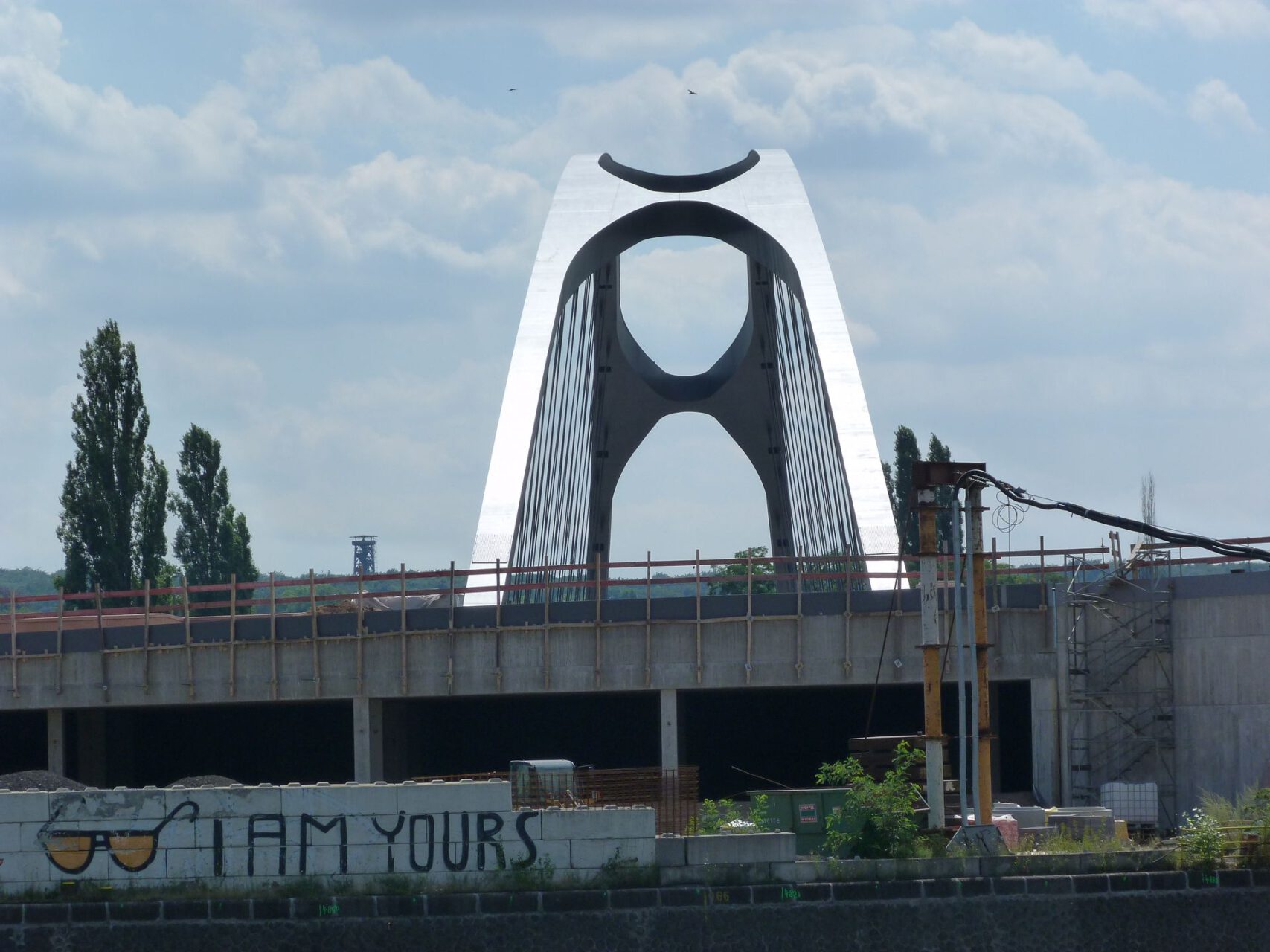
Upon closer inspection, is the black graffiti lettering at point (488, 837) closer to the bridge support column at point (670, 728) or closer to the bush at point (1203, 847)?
the bush at point (1203, 847)

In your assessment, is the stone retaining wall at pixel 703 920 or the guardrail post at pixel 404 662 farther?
the guardrail post at pixel 404 662

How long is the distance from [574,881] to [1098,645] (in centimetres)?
1449

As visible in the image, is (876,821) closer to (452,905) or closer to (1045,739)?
(452,905)

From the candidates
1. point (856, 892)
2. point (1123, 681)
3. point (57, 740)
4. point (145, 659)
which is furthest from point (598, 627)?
point (856, 892)

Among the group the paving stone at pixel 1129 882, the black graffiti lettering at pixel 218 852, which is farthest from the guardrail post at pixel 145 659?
the paving stone at pixel 1129 882

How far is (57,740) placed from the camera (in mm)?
40438

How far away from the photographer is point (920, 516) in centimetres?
2684

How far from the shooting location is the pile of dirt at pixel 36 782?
32.9 meters

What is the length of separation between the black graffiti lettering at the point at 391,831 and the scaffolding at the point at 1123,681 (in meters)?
15.1

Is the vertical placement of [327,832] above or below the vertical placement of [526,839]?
above

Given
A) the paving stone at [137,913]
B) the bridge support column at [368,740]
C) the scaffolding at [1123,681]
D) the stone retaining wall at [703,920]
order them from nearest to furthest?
the stone retaining wall at [703,920], the paving stone at [137,913], the scaffolding at [1123,681], the bridge support column at [368,740]

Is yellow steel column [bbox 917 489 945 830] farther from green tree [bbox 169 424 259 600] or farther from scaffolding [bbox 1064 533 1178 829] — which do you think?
green tree [bbox 169 424 259 600]

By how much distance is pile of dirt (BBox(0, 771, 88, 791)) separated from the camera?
32906 millimetres

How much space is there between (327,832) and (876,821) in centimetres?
782
